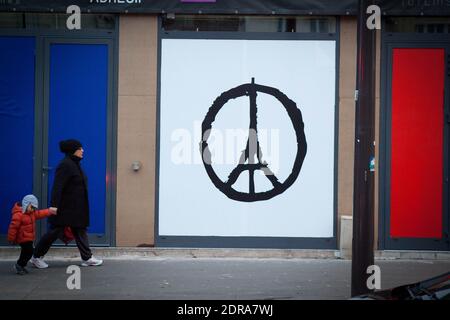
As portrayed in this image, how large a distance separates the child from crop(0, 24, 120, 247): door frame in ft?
4.34

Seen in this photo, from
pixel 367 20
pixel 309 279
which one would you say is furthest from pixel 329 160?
pixel 367 20

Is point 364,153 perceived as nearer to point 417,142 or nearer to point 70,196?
point 417,142

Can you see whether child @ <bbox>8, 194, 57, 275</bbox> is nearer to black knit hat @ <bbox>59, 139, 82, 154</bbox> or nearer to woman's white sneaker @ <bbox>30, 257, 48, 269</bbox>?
woman's white sneaker @ <bbox>30, 257, 48, 269</bbox>

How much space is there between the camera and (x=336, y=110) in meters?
11.1

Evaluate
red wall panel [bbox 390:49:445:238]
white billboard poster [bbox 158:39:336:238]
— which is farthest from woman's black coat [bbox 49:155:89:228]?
red wall panel [bbox 390:49:445:238]

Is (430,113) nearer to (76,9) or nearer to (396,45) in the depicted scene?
(396,45)

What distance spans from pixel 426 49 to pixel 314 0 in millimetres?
1848

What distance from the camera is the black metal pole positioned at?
24.5 feet

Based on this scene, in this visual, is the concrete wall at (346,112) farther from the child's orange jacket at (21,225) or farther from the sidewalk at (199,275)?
the child's orange jacket at (21,225)

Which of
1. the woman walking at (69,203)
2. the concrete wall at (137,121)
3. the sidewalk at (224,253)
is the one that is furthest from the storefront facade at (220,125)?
the woman walking at (69,203)

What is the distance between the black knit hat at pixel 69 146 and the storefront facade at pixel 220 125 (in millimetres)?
933

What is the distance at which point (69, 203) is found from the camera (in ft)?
32.9

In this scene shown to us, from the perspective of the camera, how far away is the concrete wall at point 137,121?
11.1m

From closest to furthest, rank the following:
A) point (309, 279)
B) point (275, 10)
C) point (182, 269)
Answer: point (309, 279) < point (182, 269) < point (275, 10)
